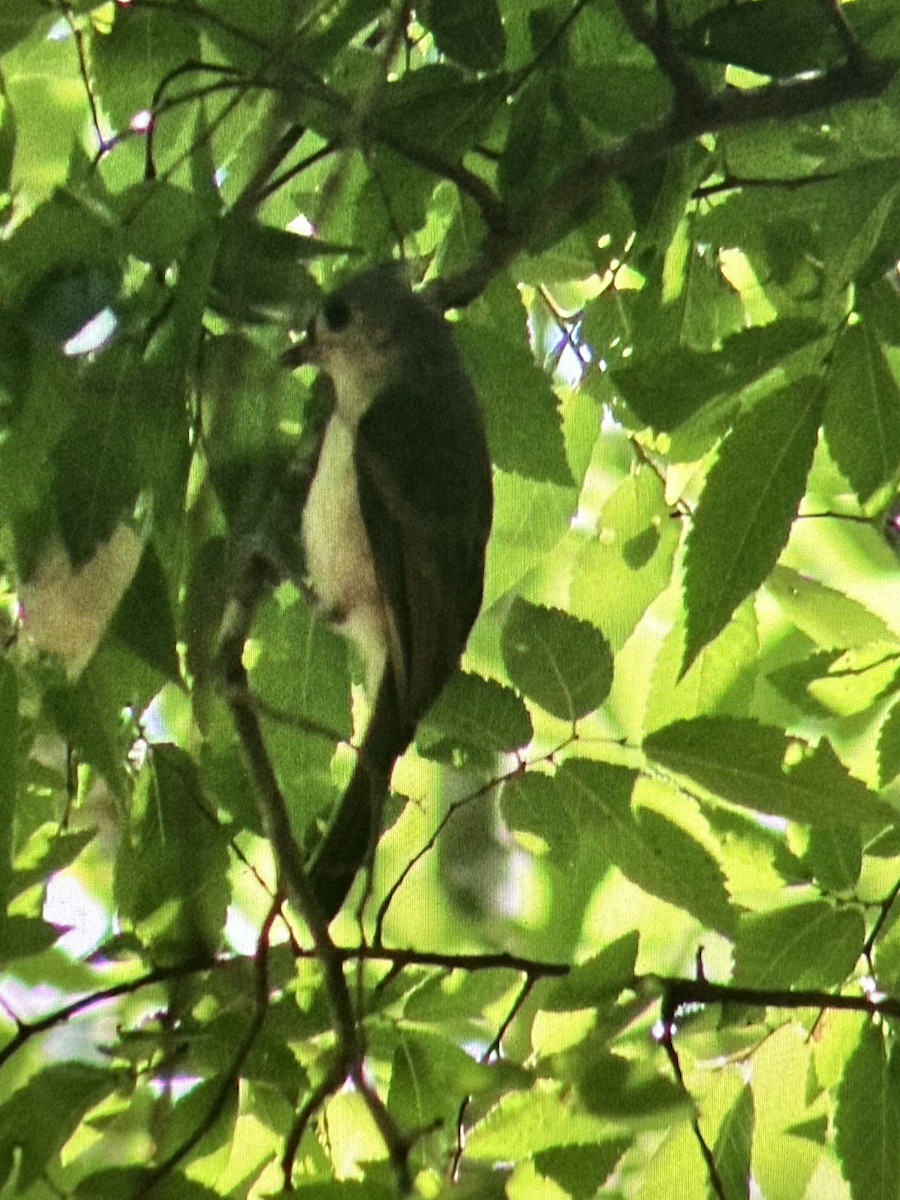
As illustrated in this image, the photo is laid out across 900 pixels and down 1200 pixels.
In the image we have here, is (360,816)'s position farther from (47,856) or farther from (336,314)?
(336,314)

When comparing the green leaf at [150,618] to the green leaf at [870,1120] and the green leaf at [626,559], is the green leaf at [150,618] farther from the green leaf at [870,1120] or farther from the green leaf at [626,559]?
the green leaf at [870,1120]

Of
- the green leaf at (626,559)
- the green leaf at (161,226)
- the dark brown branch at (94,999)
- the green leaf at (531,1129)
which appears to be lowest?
the green leaf at (531,1129)

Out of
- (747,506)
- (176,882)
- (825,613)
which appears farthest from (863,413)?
(176,882)

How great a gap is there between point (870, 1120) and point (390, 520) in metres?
0.42

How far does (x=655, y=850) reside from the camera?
73 cm

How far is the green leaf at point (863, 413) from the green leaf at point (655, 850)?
0.20 metres

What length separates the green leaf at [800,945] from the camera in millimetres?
802

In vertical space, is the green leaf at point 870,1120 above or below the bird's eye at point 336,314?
below

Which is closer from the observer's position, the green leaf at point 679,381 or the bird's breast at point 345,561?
the green leaf at point 679,381

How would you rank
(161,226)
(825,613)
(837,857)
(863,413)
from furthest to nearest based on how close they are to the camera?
(825,613) → (837,857) → (863,413) → (161,226)

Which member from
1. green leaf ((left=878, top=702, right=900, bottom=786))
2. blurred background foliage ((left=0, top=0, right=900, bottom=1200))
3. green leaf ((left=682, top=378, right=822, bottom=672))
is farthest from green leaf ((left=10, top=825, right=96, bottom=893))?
green leaf ((left=878, top=702, right=900, bottom=786))

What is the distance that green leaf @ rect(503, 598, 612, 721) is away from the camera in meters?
0.75

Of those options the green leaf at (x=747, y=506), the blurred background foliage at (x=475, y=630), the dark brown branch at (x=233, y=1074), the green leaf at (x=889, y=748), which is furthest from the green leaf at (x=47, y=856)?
the green leaf at (x=889, y=748)

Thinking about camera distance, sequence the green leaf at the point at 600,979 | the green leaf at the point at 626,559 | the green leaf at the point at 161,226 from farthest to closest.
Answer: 1. the green leaf at the point at 626,559
2. the green leaf at the point at 600,979
3. the green leaf at the point at 161,226
